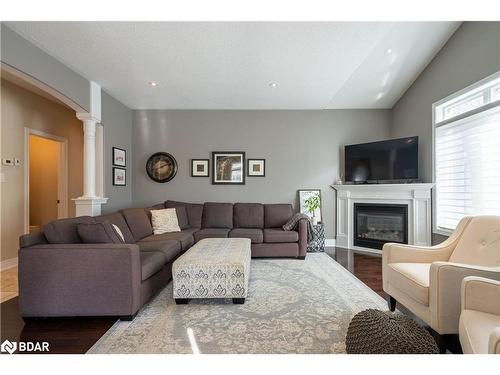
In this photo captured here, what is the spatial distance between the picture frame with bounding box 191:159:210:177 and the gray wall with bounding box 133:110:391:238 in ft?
0.28

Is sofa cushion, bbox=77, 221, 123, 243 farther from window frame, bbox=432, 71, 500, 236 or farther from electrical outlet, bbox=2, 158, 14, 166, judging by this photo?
window frame, bbox=432, 71, 500, 236

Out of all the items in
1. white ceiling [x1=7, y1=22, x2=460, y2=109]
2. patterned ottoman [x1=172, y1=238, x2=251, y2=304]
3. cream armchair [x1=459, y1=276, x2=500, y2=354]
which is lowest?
patterned ottoman [x1=172, y1=238, x2=251, y2=304]

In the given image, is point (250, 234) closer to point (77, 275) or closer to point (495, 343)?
point (77, 275)

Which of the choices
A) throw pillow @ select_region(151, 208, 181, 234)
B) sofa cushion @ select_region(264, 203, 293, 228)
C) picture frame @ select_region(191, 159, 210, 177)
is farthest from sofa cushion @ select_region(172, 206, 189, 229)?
sofa cushion @ select_region(264, 203, 293, 228)

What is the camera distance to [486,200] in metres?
2.80

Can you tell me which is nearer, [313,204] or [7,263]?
[7,263]

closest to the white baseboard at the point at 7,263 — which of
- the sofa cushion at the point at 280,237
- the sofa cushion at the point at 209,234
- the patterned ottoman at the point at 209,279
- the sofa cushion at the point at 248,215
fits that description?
the sofa cushion at the point at 209,234

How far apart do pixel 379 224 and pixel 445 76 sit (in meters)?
2.45

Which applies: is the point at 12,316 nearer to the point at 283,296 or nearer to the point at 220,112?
the point at 283,296

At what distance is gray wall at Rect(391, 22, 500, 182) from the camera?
2685 mm

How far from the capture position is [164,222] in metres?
3.92

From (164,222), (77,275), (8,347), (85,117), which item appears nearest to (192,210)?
(164,222)

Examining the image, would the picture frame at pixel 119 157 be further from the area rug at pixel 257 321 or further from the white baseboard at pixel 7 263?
the area rug at pixel 257 321

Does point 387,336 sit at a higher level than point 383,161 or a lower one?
lower
